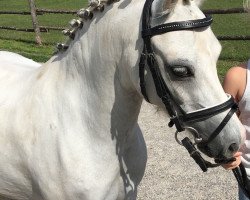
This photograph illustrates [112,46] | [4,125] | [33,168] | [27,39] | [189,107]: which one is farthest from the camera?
[27,39]

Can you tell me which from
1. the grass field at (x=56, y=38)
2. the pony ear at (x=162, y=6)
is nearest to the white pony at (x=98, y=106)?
the pony ear at (x=162, y=6)

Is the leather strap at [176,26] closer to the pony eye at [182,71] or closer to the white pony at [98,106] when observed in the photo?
the white pony at [98,106]

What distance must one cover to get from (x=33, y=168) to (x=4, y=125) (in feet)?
1.13

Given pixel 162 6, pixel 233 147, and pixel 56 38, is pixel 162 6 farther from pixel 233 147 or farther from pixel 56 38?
pixel 56 38

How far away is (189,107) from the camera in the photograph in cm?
177

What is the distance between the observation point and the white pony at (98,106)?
1736 mm

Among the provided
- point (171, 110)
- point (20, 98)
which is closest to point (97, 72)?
point (171, 110)

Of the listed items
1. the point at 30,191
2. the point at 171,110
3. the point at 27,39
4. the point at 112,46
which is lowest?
the point at 27,39

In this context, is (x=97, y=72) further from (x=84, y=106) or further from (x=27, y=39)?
(x=27, y=39)

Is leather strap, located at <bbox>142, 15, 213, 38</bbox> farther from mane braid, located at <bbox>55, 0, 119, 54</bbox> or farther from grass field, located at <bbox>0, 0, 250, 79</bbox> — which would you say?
grass field, located at <bbox>0, 0, 250, 79</bbox>

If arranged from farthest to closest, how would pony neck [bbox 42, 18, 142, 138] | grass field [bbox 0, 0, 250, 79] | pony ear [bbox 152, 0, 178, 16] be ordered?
grass field [bbox 0, 0, 250, 79]
pony neck [bbox 42, 18, 142, 138]
pony ear [bbox 152, 0, 178, 16]

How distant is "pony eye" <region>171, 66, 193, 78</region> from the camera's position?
1.69 meters

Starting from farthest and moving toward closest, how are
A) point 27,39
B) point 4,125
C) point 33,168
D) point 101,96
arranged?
point 27,39
point 4,125
point 33,168
point 101,96

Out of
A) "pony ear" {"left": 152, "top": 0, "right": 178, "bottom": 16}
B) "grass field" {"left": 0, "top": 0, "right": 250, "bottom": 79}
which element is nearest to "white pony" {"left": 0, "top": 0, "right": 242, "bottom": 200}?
"pony ear" {"left": 152, "top": 0, "right": 178, "bottom": 16}
